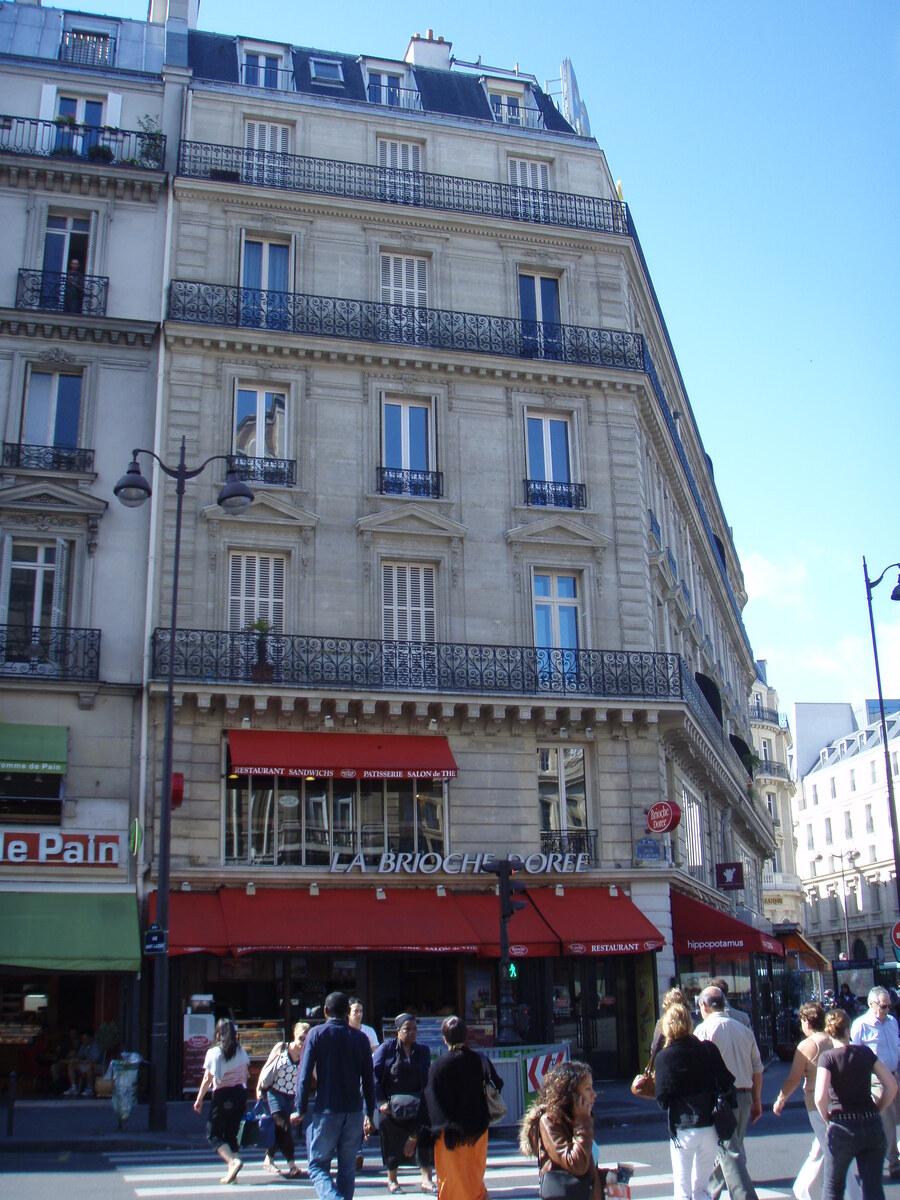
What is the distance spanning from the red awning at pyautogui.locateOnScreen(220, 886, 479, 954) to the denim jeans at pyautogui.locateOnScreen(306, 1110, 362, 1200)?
1088 centimetres

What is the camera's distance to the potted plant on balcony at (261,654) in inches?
847

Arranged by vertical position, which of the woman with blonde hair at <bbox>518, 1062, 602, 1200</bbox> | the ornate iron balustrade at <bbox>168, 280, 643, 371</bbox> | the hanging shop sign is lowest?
the woman with blonde hair at <bbox>518, 1062, 602, 1200</bbox>

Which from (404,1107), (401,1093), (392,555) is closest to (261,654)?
(392,555)

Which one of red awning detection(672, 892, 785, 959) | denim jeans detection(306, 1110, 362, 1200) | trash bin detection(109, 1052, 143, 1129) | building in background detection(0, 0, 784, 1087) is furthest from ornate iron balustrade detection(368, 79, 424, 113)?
denim jeans detection(306, 1110, 362, 1200)

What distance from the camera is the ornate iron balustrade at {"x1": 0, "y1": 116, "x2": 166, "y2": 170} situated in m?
24.2

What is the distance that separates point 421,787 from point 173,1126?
305 inches

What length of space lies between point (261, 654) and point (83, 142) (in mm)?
11187

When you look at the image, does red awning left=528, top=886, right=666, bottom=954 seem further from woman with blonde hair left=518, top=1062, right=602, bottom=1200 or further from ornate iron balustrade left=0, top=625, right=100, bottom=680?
woman with blonde hair left=518, top=1062, right=602, bottom=1200

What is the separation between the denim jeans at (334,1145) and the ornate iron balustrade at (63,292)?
18067 millimetres

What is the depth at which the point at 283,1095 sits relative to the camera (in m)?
12.6

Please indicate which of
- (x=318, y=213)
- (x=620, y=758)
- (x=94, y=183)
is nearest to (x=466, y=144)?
(x=318, y=213)

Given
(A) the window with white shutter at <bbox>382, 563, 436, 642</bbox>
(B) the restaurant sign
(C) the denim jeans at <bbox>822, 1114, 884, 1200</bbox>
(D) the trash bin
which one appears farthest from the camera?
(A) the window with white shutter at <bbox>382, 563, 436, 642</bbox>

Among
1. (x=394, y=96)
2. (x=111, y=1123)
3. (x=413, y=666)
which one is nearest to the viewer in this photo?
(x=111, y=1123)

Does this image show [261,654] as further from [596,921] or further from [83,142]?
[83,142]
